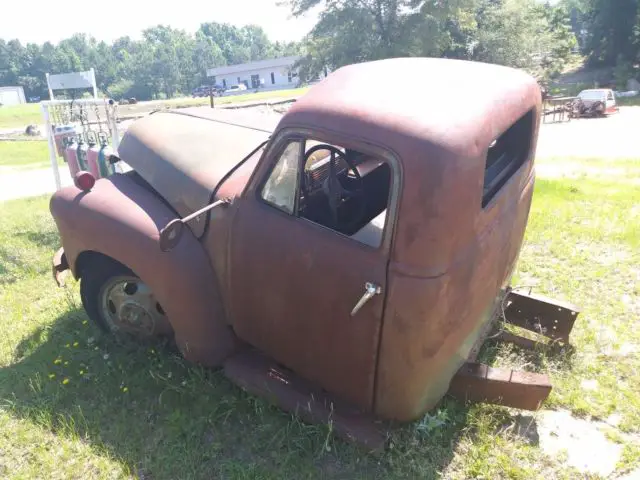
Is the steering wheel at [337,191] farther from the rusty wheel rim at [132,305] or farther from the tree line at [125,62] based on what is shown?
the tree line at [125,62]

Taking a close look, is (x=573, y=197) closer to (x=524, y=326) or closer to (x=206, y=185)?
(x=524, y=326)

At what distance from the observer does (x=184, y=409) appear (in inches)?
115

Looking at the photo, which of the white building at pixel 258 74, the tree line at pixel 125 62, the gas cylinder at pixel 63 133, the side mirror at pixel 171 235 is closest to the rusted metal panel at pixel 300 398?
the side mirror at pixel 171 235

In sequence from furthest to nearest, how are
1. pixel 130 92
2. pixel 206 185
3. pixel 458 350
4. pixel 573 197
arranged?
pixel 130 92, pixel 573 197, pixel 206 185, pixel 458 350

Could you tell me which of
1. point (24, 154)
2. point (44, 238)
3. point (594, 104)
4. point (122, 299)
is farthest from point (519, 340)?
point (594, 104)

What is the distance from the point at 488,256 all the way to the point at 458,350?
19.5 inches

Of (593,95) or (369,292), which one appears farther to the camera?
(593,95)

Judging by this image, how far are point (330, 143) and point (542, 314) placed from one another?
6.76ft

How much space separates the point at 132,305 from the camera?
3.25 m

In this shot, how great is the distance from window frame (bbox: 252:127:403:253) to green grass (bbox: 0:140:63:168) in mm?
12483

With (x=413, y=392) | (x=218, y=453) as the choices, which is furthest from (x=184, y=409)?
(x=413, y=392)

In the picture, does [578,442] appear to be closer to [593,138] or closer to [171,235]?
[171,235]

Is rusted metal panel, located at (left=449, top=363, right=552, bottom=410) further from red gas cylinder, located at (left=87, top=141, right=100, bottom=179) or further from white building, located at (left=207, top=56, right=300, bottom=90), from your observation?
white building, located at (left=207, top=56, right=300, bottom=90)

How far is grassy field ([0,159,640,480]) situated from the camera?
2.54 m
